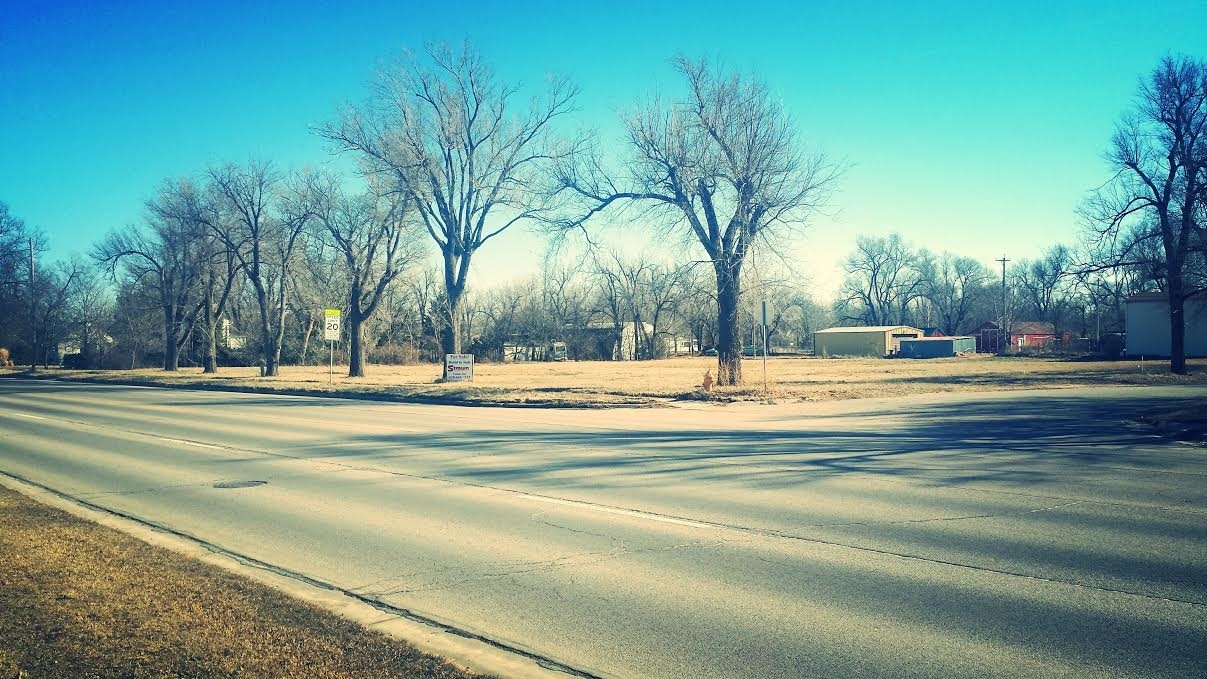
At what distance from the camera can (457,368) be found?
109 feet

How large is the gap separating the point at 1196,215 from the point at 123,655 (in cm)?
4351

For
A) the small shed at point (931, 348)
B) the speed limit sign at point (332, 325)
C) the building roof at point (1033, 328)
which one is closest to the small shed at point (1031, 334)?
the building roof at point (1033, 328)

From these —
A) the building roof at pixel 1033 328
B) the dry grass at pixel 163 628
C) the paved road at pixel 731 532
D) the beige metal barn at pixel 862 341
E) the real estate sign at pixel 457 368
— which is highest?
the building roof at pixel 1033 328

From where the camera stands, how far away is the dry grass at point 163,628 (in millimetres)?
3889

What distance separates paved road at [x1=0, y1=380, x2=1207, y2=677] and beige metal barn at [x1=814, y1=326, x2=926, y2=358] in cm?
7109

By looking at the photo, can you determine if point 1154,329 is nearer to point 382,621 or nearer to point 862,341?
point 862,341

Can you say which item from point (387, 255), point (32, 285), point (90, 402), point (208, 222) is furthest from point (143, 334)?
point (90, 402)

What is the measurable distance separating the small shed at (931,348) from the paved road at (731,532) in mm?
67266

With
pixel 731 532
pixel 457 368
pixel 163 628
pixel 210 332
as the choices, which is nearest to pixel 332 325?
pixel 457 368

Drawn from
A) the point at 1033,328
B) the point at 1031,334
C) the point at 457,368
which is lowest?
the point at 457,368

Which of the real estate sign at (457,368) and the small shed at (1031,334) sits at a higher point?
the small shed at (1031,334)

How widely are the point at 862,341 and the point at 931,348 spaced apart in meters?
8.17

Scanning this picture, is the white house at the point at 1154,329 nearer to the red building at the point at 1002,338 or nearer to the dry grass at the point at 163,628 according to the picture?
the red building at the point at 1002,338

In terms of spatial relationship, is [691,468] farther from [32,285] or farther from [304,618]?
[32,285]
